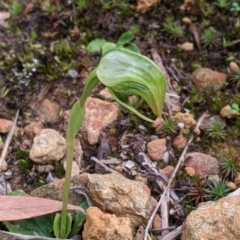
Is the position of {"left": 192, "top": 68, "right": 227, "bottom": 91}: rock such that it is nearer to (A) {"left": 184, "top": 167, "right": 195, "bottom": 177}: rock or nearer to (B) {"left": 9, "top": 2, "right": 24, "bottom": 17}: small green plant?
(A) {"left": 184, "top": 167, "right": 195, "bottom": 177}: rock

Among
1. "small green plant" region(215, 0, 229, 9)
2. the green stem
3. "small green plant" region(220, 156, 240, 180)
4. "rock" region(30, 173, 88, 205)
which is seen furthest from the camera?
"small green plant" region(215, 0, 229, 9)

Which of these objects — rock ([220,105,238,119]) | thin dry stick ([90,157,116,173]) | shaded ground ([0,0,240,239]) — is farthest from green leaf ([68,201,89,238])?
rock ([220,105,238,119])

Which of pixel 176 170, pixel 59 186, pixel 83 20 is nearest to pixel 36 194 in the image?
pixel 59 186

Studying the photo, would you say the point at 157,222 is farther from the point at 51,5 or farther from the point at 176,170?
the point at 51,5

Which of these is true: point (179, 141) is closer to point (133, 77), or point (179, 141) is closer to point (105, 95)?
point (105, 95)

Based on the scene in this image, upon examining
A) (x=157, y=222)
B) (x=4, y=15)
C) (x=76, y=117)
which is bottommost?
(x=157, y=222)

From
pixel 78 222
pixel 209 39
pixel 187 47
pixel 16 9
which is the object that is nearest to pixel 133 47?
pixel 187 47
